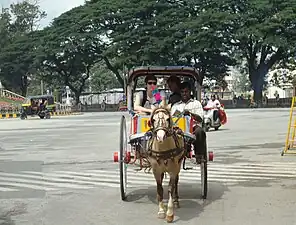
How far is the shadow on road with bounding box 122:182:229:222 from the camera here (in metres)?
7.73

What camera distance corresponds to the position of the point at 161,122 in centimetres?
691

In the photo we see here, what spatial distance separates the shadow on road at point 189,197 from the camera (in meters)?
7.73

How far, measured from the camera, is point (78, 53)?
6350 centimetres

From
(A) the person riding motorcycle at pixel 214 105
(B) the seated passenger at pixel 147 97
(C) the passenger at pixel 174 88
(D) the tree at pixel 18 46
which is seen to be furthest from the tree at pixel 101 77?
(B) the seated passenger at pixel 147 97

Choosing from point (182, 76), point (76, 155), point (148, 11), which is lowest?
point (76, 155)

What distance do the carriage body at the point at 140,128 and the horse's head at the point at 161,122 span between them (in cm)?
69

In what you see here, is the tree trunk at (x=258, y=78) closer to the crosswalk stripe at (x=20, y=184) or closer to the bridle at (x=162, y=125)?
the crosswalk stripe at (x=20, y=184)

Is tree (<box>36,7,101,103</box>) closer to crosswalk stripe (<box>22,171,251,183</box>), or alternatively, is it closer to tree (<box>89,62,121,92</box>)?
tree (<box>89,62,121,92</box>)

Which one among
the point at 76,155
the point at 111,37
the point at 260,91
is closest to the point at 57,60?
the point at 111,37

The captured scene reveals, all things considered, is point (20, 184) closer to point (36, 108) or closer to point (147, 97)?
point (147, 97)

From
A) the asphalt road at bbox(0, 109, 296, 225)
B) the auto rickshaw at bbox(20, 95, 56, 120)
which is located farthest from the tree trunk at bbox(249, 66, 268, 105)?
→ the asphalt road at bbox(0, 109, 296, 225)

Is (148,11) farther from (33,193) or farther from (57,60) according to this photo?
(33,193)

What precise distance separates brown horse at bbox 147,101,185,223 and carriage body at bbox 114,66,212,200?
0.50 meters

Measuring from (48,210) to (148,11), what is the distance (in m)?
54.2
